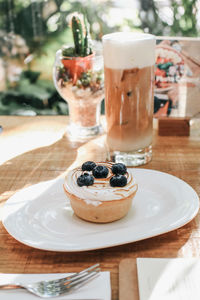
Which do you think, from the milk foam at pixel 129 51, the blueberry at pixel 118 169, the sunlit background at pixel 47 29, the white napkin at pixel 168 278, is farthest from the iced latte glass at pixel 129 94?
the sunlit background at pixel 47 29

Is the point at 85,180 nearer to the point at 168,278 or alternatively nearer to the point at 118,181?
the point at 118,181

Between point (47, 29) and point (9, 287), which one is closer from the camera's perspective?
point (9, 287)

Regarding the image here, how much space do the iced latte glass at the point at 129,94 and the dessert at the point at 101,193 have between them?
12.6 inches

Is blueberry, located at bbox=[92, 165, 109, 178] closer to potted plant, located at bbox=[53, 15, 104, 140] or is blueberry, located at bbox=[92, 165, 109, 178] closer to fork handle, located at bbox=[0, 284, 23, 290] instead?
fork handle, located at bbox=[0, 284, 23, 290]

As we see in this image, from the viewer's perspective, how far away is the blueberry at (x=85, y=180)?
0.91m

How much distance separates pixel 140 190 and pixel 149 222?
0.17 metres

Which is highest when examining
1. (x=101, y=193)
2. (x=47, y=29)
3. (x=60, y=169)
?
(x=47, y=29)

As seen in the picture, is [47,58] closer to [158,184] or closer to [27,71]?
[27,71]

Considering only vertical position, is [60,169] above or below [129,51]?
below

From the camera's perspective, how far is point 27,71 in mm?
2277

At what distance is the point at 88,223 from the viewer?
922mm

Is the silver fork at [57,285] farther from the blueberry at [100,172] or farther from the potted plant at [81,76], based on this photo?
the potted plant at [81,76]

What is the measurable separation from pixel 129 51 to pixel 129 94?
0.41 ft

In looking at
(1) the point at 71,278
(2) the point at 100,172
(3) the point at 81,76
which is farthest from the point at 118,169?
(3) the point at 81,76
